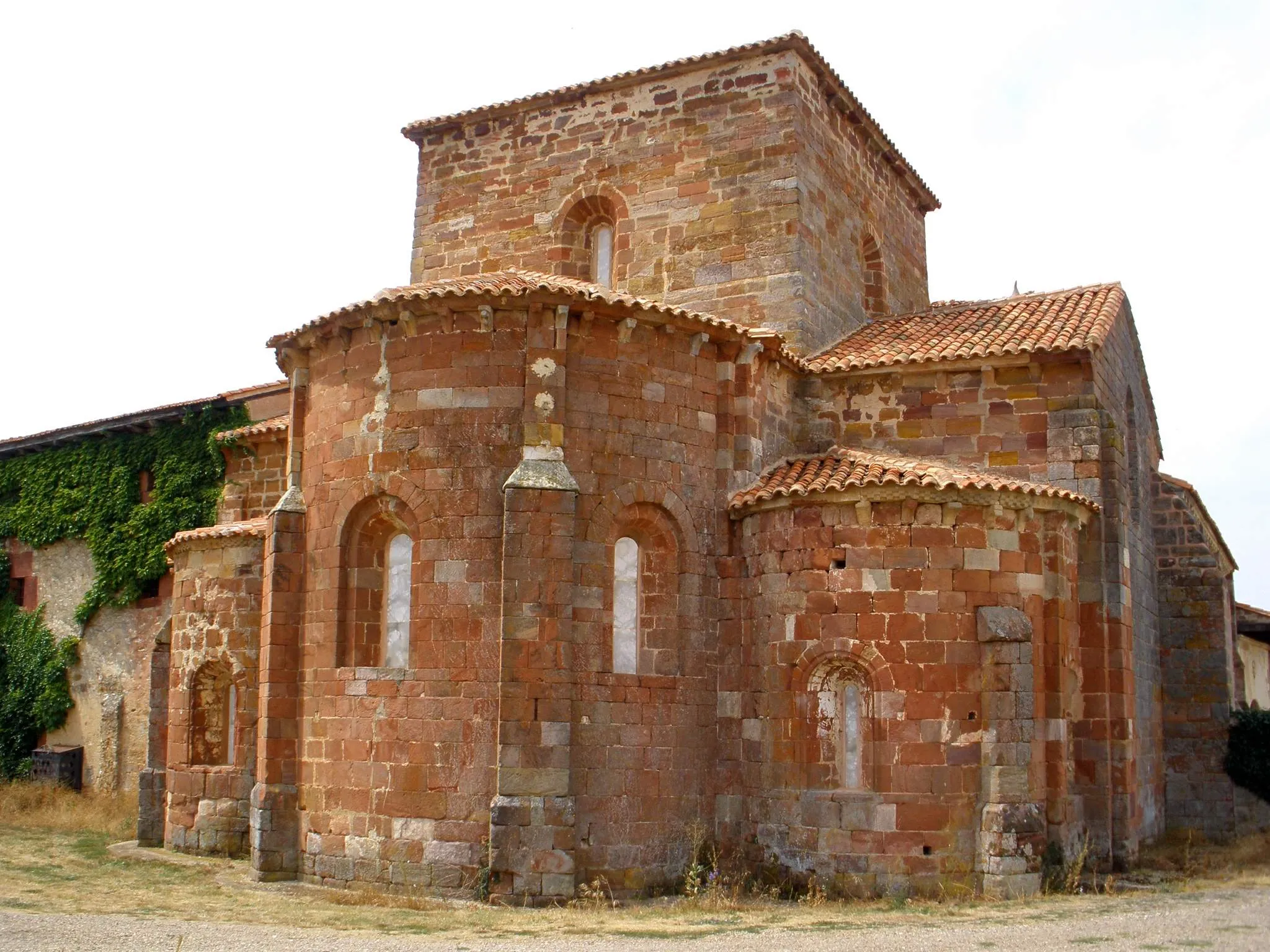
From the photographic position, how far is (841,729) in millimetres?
13094

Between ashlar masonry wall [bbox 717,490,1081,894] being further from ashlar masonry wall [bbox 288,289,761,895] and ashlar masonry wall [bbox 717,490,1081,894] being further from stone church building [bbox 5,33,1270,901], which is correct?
ashlar masonry wall [bbox 288,289,761,895]

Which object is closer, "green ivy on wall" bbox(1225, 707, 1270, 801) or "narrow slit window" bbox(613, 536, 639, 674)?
"narrow slit window" bbox(613, 536, 639, 674)

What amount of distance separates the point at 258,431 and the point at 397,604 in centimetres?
679

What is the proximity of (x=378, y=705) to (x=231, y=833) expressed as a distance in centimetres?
408

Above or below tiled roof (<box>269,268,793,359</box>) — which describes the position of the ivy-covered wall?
below

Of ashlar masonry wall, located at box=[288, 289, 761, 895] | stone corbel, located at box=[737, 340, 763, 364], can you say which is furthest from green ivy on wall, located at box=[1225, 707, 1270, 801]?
stone corbel, located at box=[737, 340, 763, 364]

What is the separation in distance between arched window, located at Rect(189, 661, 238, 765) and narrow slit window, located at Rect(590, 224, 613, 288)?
739 cm

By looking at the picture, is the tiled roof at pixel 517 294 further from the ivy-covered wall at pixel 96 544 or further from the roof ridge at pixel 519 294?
the ivy-covered wall at pixel 96 544

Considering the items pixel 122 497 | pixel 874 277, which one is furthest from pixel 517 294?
pixel 122 497

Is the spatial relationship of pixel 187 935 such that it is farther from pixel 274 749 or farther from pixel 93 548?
pixel 93 548

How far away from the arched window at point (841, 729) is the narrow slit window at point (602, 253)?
7.51 meters

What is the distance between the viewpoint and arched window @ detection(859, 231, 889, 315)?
19781 mm

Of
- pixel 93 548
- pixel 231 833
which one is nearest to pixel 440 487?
pixel 231 833

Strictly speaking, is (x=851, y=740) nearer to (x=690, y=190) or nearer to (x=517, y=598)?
(x=517, y=598)
